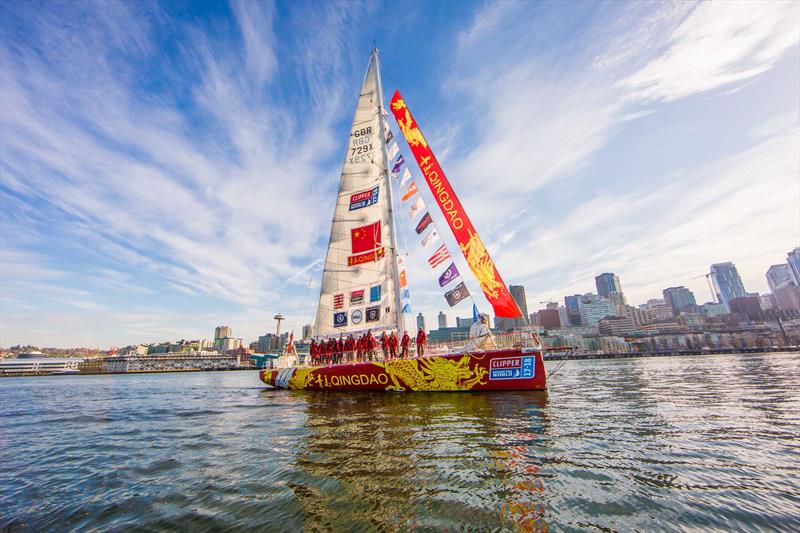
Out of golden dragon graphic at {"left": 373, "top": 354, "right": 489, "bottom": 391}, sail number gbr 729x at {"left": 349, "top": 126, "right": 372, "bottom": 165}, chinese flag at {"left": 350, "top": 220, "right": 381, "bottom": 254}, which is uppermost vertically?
sail number gbr 729x at {"left": 349, "top": 126, "right": 372, "bottom": 165}

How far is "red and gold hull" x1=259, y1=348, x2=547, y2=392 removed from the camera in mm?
12852

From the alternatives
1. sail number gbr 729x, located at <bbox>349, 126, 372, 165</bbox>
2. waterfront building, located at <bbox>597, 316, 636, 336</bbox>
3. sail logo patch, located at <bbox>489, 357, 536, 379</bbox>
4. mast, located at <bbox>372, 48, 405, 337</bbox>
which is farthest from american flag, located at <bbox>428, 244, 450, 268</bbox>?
waterfront building, located at <bbox>597, 316, 636, 336</bbox>

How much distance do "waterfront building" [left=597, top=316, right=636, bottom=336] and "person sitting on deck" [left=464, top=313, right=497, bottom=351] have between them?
410 feet

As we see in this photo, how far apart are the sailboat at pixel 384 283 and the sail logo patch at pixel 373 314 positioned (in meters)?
0.05

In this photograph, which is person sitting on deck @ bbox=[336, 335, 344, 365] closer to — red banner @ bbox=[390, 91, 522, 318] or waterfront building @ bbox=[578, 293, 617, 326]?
red banner @ bbox=[390, 91, 522, 318]

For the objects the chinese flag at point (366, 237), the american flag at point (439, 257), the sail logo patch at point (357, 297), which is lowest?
the sail logo patch at point (357, 297)

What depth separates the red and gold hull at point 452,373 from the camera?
1285cm

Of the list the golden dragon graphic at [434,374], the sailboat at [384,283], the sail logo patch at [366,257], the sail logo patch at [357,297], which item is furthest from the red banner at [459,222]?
the sail logo patch at [357,297]

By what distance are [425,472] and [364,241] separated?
48.3 ft

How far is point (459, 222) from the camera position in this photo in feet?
49.0

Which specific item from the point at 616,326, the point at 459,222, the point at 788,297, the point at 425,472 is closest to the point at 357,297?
the point at 459,222

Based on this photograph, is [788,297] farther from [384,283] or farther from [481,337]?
[384,283]

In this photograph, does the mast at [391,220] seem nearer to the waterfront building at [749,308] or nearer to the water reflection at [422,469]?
the water reflection at [422,469]

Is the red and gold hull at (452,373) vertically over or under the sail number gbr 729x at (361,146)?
under
